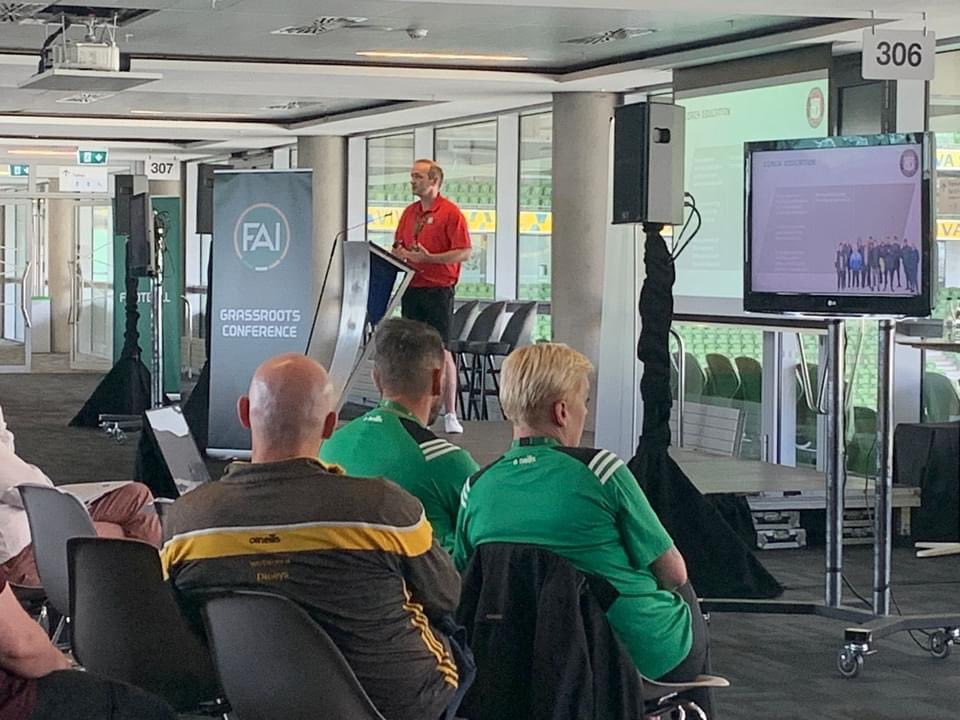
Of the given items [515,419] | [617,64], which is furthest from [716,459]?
[515,419]

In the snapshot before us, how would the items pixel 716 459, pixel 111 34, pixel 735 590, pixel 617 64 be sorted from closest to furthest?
pixel 735 590, pixel 716 459, pixel 111 34, pixel 617 64

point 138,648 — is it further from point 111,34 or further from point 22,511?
point 111,34

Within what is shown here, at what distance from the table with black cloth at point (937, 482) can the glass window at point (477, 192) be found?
6985 mm

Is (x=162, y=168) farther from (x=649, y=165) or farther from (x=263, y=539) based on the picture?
(x=263, y=539)

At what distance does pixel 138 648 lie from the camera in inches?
129

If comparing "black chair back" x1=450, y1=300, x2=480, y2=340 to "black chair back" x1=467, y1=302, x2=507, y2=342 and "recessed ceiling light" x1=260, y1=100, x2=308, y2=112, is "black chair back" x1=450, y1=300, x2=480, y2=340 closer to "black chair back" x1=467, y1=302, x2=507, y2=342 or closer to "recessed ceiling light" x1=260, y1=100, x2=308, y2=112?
"black chair back" x1=467, y1=302, x2=507, y2=342

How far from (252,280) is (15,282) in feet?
45.2

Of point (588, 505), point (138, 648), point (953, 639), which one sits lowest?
point (953, 639)

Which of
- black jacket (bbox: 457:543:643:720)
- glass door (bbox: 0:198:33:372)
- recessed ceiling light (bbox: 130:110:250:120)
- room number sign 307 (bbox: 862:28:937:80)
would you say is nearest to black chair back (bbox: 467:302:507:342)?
recessed ceiling light (bbox: 130:110:250:120)

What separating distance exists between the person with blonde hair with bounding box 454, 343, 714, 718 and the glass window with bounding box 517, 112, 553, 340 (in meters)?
10.7

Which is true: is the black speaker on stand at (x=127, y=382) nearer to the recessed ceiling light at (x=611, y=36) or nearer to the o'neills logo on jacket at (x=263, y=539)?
the recessed ceiling light at (x=611, y=36)

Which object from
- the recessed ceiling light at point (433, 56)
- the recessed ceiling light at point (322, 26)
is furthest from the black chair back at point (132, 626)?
the recessed ceiling light at point (433, 56)

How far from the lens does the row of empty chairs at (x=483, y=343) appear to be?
1302cm

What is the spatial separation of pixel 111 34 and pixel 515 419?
6823mm
